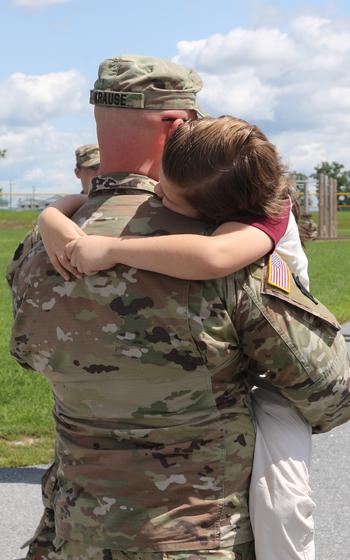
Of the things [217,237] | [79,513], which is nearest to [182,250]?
[217,237]

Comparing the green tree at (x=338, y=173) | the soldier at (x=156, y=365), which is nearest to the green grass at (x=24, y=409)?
the soldier at (x=156, y=365)

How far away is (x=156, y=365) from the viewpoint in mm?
2113

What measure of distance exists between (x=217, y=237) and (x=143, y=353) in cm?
30

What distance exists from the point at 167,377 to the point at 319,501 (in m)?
3.30

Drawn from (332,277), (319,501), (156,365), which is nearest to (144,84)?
(156,365)

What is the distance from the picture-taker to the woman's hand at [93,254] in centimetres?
211

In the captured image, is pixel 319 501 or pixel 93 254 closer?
pixel 93 254

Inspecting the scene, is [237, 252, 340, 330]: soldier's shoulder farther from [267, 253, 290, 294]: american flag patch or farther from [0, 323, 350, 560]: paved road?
[0, 323, 350, 560]: paved road

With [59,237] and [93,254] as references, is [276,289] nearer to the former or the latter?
[93,254]

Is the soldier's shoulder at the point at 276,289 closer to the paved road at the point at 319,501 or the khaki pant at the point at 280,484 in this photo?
the khaki pant at the point at 280,484

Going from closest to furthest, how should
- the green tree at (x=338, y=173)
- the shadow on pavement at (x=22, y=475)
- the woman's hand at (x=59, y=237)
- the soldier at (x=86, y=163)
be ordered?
the woman's hand at (x=59, y=237) < the soldier at (x=86, y=163) < the shadow on pavement at (x=22, y=475) < the green tree at (x=338, y=173)

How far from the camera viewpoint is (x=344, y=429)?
6883 mm

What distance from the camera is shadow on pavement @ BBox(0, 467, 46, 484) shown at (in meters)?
5.76

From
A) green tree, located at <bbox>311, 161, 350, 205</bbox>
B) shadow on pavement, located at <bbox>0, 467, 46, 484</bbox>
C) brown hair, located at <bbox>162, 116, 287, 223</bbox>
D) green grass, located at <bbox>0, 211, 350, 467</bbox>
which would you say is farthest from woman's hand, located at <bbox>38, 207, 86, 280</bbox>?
green tree, located at <bbox>311, 161, 350, 205</bbox>
